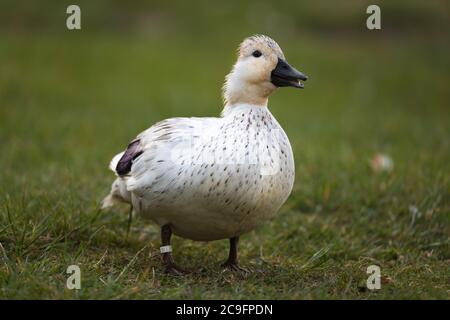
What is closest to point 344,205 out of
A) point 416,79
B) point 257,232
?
point 257,232

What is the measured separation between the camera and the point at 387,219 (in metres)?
5.22

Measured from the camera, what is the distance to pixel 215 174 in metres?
3.77

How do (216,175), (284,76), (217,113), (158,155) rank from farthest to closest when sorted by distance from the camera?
(217,113) < (284,76) < (158,155) < (216,175)

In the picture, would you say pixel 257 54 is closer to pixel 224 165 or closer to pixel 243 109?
pixel 243 109

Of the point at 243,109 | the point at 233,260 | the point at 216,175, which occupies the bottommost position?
the point at 233,260

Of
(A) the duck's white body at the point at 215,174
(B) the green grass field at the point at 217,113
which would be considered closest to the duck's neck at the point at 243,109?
(A) the duck's white body at the point at 215,174

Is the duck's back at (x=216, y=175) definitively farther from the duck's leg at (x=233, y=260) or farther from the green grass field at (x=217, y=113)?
the green grass field at (x=217, y=113)

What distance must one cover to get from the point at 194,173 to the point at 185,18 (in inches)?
369

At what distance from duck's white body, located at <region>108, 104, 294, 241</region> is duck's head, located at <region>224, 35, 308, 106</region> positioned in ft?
0.25

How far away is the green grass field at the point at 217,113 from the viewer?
13.0 feet

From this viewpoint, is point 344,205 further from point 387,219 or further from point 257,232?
point 257,232

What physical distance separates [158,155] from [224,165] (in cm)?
48

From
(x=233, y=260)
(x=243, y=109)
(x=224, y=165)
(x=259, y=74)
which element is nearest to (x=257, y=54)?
(x=259, y=74)

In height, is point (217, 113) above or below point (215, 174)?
below
